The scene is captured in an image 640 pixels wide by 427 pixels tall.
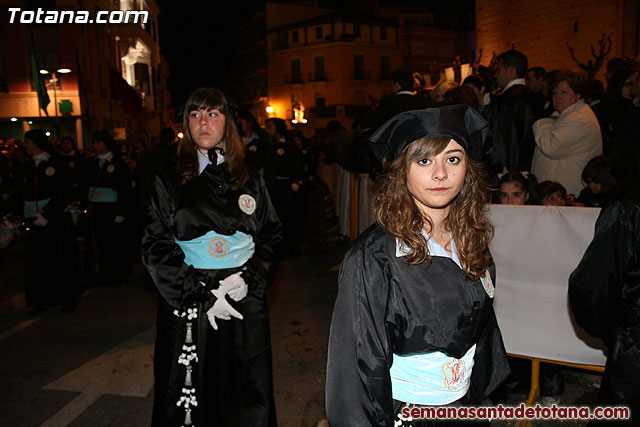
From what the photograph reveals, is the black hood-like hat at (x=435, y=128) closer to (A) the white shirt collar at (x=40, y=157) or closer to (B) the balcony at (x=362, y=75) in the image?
(A) the white shirt collar at (x=40, y=157)

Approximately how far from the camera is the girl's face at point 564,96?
4.98 meters

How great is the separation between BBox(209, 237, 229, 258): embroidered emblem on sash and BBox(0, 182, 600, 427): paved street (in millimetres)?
1572

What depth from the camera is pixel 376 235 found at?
2.08m

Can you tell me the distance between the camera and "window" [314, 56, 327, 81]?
5239cm

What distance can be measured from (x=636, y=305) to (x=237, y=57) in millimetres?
68852

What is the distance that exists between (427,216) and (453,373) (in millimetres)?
638

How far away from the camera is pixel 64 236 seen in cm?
692

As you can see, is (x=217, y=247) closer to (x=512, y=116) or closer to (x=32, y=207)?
(x=512, y=116)

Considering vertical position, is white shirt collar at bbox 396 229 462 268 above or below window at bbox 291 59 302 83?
below

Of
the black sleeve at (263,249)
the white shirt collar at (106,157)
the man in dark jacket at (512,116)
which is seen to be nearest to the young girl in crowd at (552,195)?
the man in dark jacket at (512,116)

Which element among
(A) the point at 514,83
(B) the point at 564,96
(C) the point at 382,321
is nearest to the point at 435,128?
(C) the point at 382,321

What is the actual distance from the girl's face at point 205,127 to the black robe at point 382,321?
1.69 meters

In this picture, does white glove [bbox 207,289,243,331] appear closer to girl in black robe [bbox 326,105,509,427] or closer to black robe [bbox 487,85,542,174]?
girl in black robe [bbox 326,105,509,427]

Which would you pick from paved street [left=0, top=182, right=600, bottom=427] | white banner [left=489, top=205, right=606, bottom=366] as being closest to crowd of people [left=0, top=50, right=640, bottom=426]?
paved street [left=0, top=182, right=600, bottom=427]
